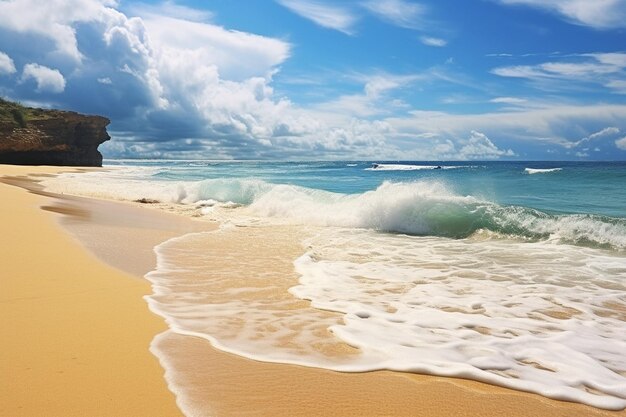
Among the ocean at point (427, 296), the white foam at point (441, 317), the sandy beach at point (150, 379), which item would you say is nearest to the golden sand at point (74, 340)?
the sandy beach at point (150, 379)

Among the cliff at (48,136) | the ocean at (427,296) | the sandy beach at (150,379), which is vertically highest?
the cliff at (48,136)

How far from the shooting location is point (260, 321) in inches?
165

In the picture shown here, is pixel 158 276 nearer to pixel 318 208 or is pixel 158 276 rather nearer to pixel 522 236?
pixel 522 236

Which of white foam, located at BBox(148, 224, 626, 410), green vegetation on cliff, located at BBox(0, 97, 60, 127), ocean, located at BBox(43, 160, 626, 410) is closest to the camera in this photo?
white foam, located at BBox(148, 224, 626, 410)

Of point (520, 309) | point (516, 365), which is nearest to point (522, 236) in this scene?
point (520, 309)

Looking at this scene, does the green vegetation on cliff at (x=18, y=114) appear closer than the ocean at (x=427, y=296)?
No

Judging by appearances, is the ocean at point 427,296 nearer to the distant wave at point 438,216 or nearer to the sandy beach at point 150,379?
the distant wave at point 438,216

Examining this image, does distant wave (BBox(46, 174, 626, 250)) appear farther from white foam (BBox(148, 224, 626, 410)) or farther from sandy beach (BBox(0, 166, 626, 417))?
sandy beach (BBox(0, 166, 626, 417))

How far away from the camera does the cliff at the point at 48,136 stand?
4672 centimetres

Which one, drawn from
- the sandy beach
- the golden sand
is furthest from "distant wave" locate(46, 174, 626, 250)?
the sandy beach

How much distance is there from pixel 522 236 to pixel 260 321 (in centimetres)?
857

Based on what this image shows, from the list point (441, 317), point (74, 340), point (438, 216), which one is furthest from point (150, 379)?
point (438, 216)

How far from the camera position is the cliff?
46.7 metres

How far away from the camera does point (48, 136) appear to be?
167 ft
